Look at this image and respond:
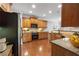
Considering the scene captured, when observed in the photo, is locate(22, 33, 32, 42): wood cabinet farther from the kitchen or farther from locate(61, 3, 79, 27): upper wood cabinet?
locate(61, 3, 79, 27): upper wood cabinet

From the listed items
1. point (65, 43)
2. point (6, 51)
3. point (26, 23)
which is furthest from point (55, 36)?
point (6, 51)

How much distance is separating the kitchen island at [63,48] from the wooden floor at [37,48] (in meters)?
0.06

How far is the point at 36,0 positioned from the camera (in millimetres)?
1322

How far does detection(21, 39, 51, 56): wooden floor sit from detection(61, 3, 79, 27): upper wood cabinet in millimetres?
276

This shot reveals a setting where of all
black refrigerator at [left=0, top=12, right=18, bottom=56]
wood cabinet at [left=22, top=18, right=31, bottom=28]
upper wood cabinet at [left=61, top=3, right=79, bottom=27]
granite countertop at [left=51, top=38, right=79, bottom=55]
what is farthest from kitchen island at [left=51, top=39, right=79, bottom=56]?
black refrigerator at [left=0, top=12, right=18, bottom=56]

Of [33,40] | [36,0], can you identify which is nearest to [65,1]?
[36,0]

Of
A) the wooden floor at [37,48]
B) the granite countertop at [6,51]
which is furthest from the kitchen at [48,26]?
the granite countertop at [6,51]

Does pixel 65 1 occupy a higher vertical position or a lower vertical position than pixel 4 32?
higher

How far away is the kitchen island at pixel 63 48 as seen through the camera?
131cm

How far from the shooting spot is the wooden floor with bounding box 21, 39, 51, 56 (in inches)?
54.1

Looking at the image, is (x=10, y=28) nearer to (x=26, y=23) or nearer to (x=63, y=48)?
(x=26, y=23)

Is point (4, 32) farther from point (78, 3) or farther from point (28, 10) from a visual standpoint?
point (78, 3)

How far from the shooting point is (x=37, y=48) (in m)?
1.43

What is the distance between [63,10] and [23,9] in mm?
407
